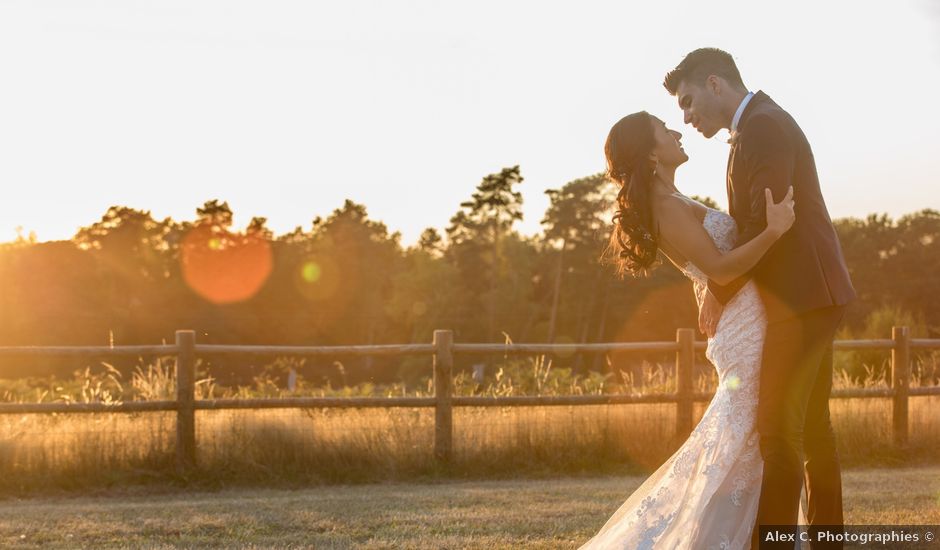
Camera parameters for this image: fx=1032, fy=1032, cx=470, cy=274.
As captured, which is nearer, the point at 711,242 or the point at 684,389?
the point at 711,242

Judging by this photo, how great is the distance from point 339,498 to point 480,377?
5.21 metres

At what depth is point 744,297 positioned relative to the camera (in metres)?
3.75

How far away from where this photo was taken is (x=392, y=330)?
6988 centimetres

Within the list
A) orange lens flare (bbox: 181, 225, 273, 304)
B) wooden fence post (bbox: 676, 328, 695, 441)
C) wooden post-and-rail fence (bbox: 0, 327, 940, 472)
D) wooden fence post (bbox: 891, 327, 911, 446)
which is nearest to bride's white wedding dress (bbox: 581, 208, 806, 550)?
wooden post-and-rail fence (bbox: 0, 327, 940, 472)

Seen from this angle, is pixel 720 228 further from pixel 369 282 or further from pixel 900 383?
pixel 369 282

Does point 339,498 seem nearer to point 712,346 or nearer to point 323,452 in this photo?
point 323,452

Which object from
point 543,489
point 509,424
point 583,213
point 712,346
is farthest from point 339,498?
point 583,213

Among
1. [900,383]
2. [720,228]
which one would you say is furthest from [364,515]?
[900,383]

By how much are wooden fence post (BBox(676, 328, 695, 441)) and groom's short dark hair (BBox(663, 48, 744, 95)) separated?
20.9 feet

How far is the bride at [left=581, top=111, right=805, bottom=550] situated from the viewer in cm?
368

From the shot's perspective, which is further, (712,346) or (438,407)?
(438,407)

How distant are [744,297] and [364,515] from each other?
371 centimetres

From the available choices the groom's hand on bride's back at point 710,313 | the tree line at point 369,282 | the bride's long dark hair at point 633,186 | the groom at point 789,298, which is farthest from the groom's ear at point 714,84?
the tree line at point 369,282

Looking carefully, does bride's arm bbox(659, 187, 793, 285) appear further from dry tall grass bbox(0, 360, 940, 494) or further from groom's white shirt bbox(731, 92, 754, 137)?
dry tall grass bbox(0, 360, 940, 494)
